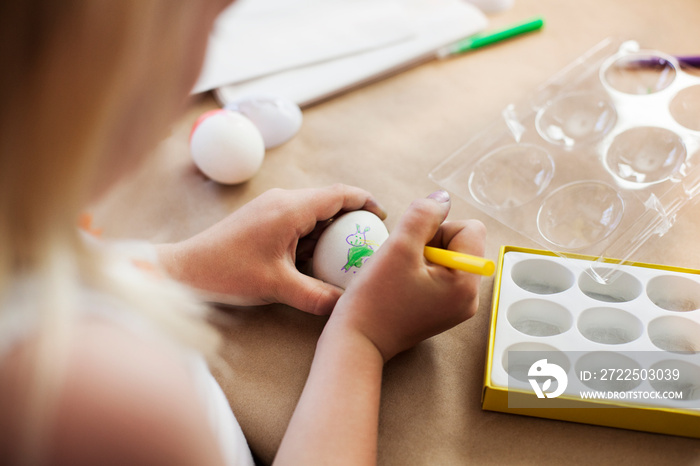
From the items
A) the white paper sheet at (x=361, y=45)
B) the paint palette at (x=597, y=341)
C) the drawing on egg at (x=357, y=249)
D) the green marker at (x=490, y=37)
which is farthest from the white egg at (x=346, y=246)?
the green marker at (x=490, y=37)

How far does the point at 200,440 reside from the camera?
43cm

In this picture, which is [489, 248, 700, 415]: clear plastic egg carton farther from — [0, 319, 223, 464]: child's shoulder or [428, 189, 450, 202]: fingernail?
[0, 319, 223, 464]: child's shoulder

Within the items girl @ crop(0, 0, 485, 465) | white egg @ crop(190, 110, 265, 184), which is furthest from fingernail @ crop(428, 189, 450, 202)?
white egg @ crop(190, 110, 265, 184)

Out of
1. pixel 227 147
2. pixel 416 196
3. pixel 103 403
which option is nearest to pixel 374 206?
pixel 416 196

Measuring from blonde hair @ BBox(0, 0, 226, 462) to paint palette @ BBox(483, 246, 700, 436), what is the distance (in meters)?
0.28

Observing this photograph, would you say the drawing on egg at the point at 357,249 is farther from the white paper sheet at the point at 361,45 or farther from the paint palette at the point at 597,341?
the white paper sheet at the point at 361,45

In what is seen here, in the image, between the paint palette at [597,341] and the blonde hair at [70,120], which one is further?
the paint palette at [597,341]

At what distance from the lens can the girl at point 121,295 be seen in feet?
1.12

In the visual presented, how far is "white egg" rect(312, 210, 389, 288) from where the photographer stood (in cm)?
57

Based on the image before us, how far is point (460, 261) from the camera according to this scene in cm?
49

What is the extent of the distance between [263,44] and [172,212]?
320mm

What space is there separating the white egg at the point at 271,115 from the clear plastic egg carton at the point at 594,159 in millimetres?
196

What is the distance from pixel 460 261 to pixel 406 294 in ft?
0.17

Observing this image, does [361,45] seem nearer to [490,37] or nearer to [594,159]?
[490,37]
